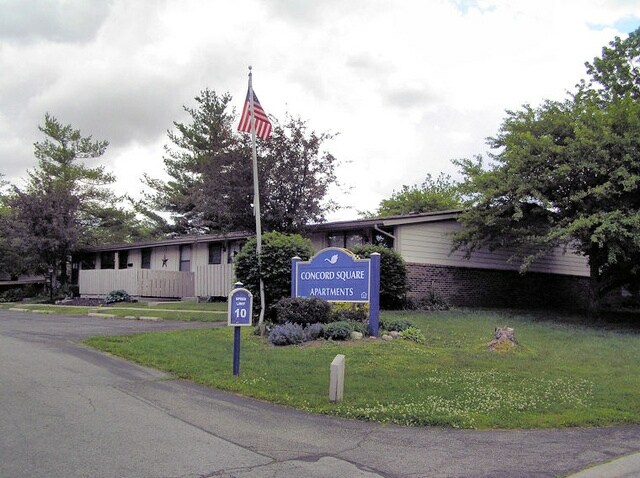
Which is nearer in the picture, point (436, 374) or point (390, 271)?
point (436, 374)

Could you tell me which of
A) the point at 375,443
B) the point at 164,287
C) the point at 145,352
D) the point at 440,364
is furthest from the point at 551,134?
the point at 164,287

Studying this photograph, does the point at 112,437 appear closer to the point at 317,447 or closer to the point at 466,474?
the point at 317,447

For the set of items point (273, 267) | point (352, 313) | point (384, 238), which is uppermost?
point (384, 238)

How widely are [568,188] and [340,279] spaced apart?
949cm

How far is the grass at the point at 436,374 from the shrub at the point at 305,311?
997 mm

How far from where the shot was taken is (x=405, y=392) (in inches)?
335

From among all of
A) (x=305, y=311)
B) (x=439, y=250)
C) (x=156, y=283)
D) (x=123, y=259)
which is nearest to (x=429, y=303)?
(x=439, y=250)

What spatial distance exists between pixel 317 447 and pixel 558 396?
4156 millimetres

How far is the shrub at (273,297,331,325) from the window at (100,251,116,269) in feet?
84.2

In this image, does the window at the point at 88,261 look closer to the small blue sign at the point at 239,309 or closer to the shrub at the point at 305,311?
the shrub at the point at 305,311

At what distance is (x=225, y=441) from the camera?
244 inches

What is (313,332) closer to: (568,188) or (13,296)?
(568,188)

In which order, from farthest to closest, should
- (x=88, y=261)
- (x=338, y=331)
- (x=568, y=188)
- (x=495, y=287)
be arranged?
(x=88, y=261)
(x=495, y=287)
(x=568, y=188)
(x=338, y=331)

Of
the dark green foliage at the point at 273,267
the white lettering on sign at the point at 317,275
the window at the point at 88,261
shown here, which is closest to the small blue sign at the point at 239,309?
the white lettering on sign at the point at 317,275
